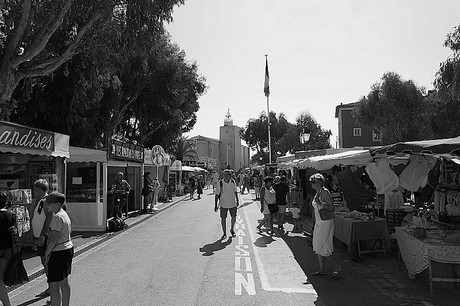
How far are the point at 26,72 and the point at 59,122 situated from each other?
23.0 feet

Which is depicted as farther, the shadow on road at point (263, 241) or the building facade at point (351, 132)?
the building facade at point (351, 132)

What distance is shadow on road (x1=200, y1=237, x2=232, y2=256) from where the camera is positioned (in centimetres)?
931

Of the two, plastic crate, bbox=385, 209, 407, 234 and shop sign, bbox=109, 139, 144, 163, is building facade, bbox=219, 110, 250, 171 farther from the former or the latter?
plastic crate, bbox=385, 209, 407, 234

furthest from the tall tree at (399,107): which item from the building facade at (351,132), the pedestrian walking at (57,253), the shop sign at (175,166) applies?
the pedestrian walking at (57,253)

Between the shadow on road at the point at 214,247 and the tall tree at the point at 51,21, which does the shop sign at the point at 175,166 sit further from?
the shadow on road at the point at 214,247

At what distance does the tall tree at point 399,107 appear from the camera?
35.5 metres

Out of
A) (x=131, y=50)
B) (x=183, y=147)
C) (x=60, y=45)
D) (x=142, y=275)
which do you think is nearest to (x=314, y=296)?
(x=142, y=275)

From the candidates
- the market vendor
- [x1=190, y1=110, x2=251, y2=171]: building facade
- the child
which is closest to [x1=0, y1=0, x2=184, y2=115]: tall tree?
the market vendor

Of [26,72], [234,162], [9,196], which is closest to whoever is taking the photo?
[9,196]

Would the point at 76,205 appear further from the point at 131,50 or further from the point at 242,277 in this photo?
the point at 242,277

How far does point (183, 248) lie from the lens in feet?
32.5

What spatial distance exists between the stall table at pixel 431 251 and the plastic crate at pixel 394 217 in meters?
2.99

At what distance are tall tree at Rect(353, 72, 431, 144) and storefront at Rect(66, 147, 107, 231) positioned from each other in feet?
99.5

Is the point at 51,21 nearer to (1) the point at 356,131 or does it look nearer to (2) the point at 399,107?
(2) the point at 399,107
